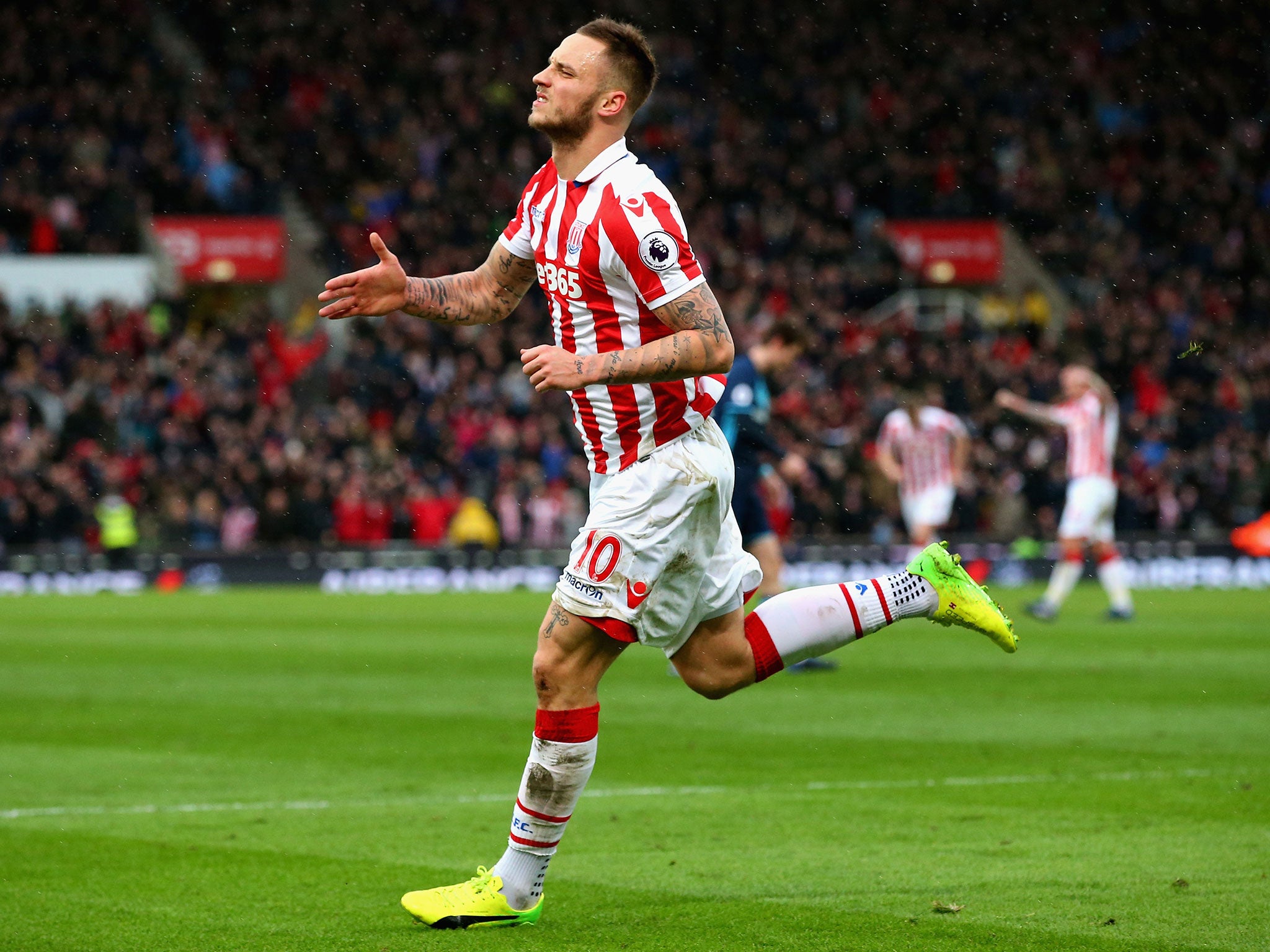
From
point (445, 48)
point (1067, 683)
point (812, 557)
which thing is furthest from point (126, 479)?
point (1067, 683)

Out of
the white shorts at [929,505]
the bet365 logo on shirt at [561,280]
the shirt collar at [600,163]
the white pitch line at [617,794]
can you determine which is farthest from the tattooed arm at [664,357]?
the white shorts at [929,505]

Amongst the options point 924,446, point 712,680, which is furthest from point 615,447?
point 924,446

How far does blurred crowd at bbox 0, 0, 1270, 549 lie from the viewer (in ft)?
84.3

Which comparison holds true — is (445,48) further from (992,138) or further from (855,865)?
(855,865)

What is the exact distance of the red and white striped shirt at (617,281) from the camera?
4914mm

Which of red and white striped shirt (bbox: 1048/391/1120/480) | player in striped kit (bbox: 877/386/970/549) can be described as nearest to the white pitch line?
red and white striped shirt (bbox: 1048/391/1120/480)

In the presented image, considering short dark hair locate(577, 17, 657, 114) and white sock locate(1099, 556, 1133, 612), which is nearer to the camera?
short dark hair locate(577, 17, 657, 114)

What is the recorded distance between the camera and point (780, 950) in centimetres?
453

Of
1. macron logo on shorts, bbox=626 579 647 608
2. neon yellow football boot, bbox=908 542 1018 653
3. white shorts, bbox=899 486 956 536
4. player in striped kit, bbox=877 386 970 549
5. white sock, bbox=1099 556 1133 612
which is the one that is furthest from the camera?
white shorts, bbox=899 486 956 536

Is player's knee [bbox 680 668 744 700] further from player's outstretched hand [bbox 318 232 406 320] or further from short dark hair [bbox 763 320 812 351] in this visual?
short dark hair [bbox 763 320 812 351]

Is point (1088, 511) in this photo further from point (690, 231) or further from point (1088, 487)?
point (690, 231)

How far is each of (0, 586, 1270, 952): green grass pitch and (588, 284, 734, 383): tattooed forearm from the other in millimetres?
1504

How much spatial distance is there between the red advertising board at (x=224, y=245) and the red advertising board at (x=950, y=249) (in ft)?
38.1

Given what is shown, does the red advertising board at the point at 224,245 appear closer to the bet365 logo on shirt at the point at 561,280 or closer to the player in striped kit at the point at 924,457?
the player in striped kit at the point at 924,457
